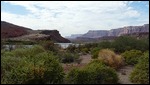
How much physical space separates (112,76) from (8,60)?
5.63 metres

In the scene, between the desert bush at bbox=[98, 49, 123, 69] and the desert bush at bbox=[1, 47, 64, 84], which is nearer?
the desert bush at bbox=[1, 47, 64, 84]

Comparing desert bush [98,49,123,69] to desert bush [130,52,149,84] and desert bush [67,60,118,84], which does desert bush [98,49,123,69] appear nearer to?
desert bush [130,52,149,84]

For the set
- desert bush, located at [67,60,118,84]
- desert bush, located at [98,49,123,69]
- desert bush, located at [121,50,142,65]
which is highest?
desert bush, located at [67,60,118,84]

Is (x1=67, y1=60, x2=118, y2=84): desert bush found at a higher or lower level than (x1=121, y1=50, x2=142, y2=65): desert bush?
higher

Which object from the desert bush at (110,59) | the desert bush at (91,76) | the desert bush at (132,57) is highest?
the desert bush at (91,76)

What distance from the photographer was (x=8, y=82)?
14.3 meters

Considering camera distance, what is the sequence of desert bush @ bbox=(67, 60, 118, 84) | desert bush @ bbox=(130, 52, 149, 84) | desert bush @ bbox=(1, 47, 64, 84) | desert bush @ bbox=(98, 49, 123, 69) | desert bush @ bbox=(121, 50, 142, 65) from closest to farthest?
1. desert bush @ bbox=(1, 47, 64, 84)
2. desert bush @ bbox=(67, 60, 118, 84)
3. desert bush @ bbox=(130, 52, 149, 84)
4. desert bush @ bbox=(98, 49, 123, 69)
5. desert bush @ bbox=(121, 50, 142, 65)

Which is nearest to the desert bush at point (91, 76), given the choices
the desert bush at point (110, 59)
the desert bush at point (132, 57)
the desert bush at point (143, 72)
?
the desert bush at point (143, 72)

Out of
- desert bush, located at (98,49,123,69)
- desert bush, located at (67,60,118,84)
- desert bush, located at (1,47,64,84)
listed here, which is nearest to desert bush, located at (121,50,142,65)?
desert bush, located at (98,49,123,69)

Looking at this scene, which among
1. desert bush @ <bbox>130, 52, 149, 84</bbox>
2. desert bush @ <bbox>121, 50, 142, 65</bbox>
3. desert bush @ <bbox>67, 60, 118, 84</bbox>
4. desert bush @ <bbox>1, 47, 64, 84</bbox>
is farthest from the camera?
desert bush @ <bbox>121, 50, 142, 65</bbox>

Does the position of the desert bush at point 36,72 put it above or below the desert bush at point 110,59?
above

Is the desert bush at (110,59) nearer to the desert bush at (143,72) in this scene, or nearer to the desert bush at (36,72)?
the desert bush at (143,72)

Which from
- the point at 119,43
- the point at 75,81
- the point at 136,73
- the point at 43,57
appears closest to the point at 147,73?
the point at 136,73

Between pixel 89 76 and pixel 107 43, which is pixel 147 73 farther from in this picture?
pixel 107 43
